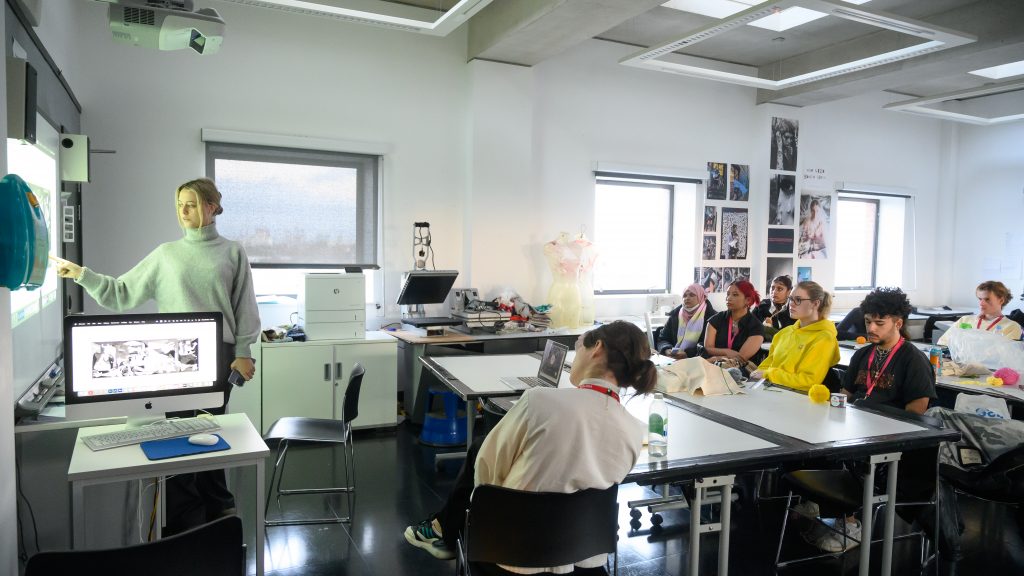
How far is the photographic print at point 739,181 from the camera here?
713 centimetres

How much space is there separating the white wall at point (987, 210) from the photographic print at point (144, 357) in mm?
8619

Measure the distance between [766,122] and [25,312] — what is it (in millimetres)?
6717

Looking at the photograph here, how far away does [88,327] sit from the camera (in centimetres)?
234

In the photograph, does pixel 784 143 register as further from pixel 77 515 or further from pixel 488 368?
pixel 77 515

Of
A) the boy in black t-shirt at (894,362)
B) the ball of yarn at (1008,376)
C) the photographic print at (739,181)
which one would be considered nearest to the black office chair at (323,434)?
the boy in black t-shirt at (894,362)

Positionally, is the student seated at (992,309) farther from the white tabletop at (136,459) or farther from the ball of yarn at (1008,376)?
the white tabletop at (136,459)

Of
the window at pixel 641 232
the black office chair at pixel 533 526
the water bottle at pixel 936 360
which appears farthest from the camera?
the window at pixel 641 232

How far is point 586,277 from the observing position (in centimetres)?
629

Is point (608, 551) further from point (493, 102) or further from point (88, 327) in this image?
point (493, 102)

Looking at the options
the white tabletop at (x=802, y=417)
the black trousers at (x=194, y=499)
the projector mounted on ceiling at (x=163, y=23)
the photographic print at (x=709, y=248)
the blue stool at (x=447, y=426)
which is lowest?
the blue stool at (x=447, y=426)

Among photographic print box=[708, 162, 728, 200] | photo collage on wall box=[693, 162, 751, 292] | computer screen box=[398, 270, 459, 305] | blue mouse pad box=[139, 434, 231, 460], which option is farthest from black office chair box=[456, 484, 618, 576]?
photographic print box=[708, 162, 728, 200]

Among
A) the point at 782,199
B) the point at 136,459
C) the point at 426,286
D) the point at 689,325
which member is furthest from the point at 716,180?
the point at 136,459

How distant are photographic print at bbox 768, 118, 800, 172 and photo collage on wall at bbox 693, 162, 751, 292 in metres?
0.34

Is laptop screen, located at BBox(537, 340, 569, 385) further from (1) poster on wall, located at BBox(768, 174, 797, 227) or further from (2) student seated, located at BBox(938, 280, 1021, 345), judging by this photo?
(1) poster on wall, located at BBox(768, 174, 797, 227)
